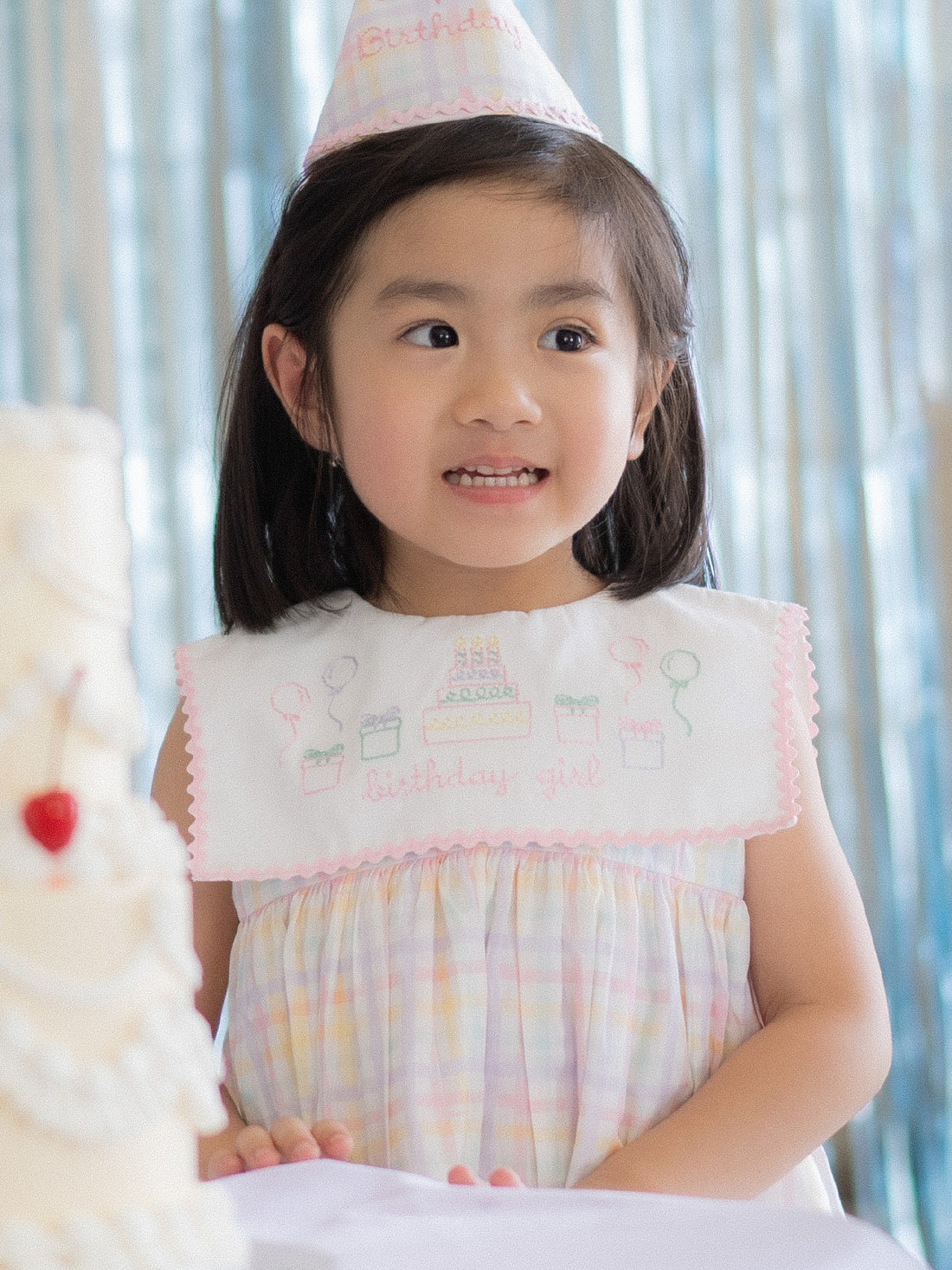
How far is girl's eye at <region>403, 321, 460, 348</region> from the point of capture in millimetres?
1018

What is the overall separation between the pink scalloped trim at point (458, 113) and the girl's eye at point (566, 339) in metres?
0.17

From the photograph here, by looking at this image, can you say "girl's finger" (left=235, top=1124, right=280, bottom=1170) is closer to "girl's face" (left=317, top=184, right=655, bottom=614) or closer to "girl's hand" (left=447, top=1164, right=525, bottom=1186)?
"girl's hand" (left=447, top=1164, right=525, bottom=1186)

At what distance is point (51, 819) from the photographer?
1.15 ft

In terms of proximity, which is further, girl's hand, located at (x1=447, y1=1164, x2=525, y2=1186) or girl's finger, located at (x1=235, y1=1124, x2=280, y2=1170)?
→ girl's finger, located at (x1=235, y1=1124, x2=280, y2=1170)

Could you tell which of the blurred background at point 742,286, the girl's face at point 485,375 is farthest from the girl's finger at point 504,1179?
the blurred background at point 742,286

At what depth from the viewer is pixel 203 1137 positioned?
977 millimetres

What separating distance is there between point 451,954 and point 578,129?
0.62m

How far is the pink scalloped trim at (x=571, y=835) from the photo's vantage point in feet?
3.26

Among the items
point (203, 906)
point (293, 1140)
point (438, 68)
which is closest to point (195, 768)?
point (203, 906)

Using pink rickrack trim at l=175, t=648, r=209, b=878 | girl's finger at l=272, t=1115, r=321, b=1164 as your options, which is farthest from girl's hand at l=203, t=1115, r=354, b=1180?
pink rickrack trim at l=175, t=648, r=209, b=878

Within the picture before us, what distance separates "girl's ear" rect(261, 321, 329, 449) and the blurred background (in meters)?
0.87

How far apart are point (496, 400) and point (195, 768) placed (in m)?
0.36

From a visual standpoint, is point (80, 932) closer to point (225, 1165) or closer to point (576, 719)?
point (225, 1165)

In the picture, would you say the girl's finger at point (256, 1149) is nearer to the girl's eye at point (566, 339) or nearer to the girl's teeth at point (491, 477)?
the girl's teeth at point (491, 477)
